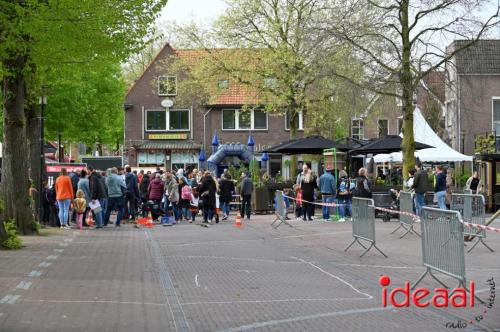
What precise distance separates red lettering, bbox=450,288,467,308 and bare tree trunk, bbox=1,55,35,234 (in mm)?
12910

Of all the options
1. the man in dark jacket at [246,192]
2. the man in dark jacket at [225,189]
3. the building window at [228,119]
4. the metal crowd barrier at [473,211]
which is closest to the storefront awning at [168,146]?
the building window at [228,119]

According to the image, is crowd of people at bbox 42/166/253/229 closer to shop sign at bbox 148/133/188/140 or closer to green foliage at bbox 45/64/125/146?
green foliage at bbox 45/64/125/146

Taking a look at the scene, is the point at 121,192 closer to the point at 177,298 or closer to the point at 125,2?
the point at 125,2

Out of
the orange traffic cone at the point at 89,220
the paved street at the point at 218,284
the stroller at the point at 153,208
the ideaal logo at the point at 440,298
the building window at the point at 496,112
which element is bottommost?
the paved street at the point at 218,284

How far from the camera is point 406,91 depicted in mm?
29422

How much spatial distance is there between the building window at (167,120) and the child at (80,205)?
35829 millimetres

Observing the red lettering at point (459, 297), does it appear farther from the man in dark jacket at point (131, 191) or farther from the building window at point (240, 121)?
the building window at point (240, 121)

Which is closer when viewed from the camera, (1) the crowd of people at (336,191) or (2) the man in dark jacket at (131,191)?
(1) the crowd of people at (336,191)

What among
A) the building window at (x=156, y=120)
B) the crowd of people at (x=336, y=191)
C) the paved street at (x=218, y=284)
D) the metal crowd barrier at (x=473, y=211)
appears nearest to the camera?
the paved street at (x=218, y=284)

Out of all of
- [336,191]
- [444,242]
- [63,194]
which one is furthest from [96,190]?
[444,242]

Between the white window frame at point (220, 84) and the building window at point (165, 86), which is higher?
the building window at point (165, 86)

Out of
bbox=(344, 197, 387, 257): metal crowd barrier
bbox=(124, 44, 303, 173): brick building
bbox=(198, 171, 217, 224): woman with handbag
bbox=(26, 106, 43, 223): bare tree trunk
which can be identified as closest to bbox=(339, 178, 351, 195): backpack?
bbox=(198, 171, 217, 224): woman with handbag

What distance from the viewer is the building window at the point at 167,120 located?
2431 inches

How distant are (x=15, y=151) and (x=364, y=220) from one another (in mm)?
9020
